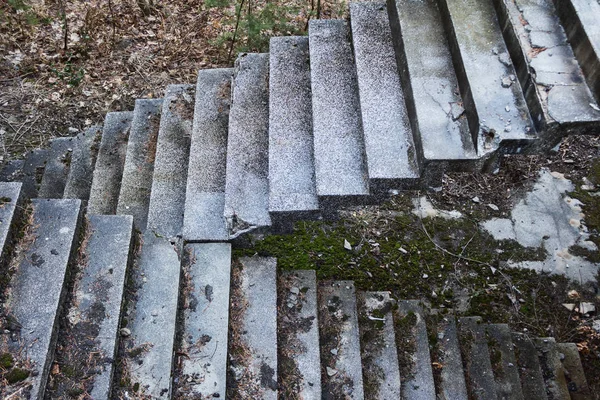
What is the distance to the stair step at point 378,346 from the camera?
3.16 metres

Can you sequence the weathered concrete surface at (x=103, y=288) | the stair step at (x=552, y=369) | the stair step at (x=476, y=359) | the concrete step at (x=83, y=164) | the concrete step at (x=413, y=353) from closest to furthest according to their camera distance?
the weathered concrete surface at (x=103, y=288)
the concrete step at (x=413, y=353)
the stair step at (x=476, y=359)
the stair step at (x=552, y=369)
the concrete step at (x=83, y=164)

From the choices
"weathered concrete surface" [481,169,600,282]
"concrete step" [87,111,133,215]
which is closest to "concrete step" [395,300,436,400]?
"weathered concrete surface" [481,169,600,282]

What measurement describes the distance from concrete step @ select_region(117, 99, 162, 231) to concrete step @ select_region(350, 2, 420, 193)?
1.80 m

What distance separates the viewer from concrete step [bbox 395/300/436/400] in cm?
327

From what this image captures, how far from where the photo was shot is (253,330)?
3.06 m

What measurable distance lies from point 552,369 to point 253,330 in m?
2.54

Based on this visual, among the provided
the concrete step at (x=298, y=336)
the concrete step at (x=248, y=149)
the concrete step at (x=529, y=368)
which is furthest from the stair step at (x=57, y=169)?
the concrete step at (x=529, y=368)

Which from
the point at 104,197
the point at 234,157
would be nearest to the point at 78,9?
the point at 104,197

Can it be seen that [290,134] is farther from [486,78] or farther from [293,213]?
[486,78]

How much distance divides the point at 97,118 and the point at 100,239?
2583mm

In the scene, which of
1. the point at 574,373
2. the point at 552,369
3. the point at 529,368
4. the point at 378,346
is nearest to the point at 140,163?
the point at 378,346

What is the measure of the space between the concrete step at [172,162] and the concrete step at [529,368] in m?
2.88

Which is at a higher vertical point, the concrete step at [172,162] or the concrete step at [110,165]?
the concrete step at [172,162]

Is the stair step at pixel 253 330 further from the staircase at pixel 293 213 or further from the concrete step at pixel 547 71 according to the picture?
the concrete step at pixel 547 71
